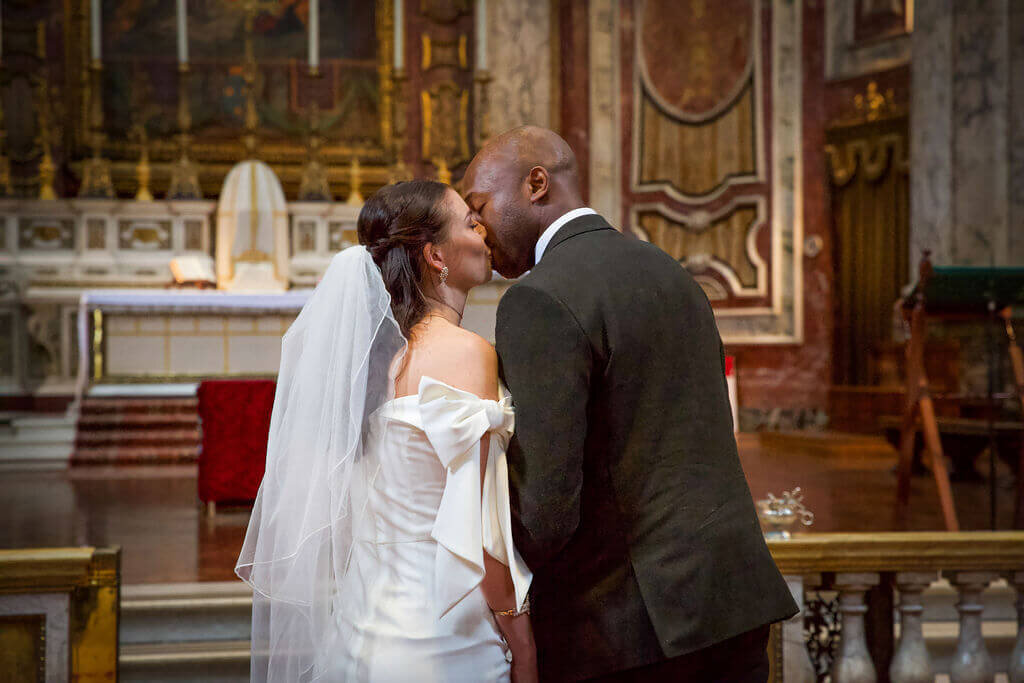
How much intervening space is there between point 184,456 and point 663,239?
5605 mm

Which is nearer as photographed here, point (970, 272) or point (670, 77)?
point (970, 272)

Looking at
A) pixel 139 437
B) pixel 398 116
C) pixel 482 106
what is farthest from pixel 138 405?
pixel 482 106

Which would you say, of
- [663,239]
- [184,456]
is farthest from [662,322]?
[663,239]

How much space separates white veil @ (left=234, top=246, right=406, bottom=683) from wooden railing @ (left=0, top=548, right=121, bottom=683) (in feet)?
2.10

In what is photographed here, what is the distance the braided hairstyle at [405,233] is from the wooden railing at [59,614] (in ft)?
3.74

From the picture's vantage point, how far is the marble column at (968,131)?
7898 millimetres

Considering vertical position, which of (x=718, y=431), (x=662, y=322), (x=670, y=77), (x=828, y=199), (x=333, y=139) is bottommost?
(x=718, y=431)

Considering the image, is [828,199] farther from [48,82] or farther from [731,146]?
[48,82]

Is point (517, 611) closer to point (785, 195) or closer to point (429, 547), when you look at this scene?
point (429, 547)

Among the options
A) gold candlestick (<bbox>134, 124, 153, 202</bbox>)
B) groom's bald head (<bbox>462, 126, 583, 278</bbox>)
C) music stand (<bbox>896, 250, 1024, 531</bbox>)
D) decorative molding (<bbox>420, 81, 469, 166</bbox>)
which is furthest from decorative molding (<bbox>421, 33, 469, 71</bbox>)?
groom's bald head (<bbox>462, 126, 583, 278</bbox>)

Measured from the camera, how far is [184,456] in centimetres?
773

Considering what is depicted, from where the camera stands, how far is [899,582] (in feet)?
9.03

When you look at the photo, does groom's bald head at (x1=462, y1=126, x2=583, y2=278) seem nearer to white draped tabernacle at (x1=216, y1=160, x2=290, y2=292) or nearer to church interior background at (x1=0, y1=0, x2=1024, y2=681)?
church interior background at (x1=0, y1=0, x2=1024, y2=681)

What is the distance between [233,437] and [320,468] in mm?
3997
